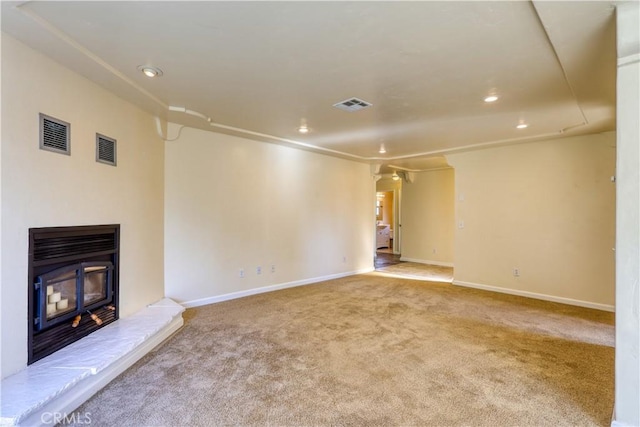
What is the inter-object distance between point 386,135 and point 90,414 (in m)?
4.17

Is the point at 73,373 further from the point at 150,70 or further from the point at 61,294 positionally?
the point at 150,70

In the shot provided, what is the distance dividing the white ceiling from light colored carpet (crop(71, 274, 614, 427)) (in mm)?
2348

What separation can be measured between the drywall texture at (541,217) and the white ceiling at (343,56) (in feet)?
2.61

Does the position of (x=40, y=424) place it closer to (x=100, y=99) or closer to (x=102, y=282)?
(x=102, y=282)

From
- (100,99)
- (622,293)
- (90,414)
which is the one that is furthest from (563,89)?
(90,414)

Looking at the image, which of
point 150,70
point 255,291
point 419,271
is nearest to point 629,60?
point 150,70

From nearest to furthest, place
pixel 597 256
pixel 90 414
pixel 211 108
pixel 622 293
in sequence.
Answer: pixel 622 293 → pixel 90 414 → pixel 211 108 → pixel 597 256

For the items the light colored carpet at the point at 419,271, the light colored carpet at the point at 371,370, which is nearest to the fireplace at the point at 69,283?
the light colored carpet at the point at 371,370

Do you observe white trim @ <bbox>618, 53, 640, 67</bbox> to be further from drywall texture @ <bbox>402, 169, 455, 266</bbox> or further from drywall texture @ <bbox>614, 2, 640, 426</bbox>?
drywall texture @ <bbox>402, 169, 455, 266</bbox>

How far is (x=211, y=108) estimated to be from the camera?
3.36 metres

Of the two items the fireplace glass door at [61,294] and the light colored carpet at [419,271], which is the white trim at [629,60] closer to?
the fireplace glass door at [61,294]

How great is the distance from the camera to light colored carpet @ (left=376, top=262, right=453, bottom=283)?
5977mm

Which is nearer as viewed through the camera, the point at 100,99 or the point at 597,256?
the point at 100,99

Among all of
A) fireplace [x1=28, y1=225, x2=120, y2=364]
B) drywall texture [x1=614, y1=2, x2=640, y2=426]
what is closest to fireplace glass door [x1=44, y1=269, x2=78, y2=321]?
fireplace [x1=28, y1=225, x2=120, y2=364]
